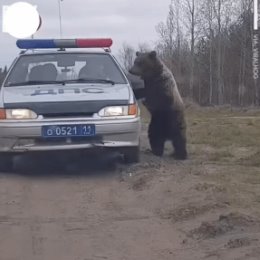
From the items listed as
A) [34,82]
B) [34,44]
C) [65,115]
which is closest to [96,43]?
[34,44]

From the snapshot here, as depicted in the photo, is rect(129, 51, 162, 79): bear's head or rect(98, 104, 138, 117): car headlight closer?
rect(98, 104, 138, 117): car headlight

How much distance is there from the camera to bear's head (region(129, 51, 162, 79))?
10.8m

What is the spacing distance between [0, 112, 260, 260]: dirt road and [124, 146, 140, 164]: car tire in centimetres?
11

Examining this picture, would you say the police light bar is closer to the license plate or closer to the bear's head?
the bear's head

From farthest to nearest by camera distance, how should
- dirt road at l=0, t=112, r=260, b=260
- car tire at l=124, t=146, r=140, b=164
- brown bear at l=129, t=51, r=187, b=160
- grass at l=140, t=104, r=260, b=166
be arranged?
grass at l=140, t=104, r=260, b=166 < brown bear at l=129, t=51, r=187, b=160 < car tire at l=124, t=146, r=140, b=164 < dirt road at l=0, t=112, r=260, b=260

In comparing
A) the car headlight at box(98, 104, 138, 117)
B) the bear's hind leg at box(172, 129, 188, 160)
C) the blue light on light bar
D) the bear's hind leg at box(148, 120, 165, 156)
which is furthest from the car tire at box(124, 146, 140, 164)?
the blue light on light bar

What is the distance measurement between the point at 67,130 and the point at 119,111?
698 mm

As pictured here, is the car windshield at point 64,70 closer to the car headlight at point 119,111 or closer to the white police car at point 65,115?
the white police car at point 65,115

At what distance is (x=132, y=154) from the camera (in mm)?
9875

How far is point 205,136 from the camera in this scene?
48.7 ft

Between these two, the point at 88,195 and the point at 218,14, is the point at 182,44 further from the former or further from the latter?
the point at 88,195

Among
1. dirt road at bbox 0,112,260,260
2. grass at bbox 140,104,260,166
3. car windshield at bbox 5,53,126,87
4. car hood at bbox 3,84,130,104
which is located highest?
car windshield at bbox 5,53,126,87

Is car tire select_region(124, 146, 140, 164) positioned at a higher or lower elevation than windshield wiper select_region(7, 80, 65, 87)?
lower

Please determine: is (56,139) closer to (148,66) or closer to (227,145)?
(148,66)
